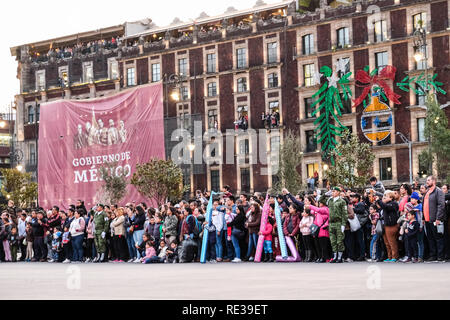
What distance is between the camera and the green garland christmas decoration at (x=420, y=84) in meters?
57.2

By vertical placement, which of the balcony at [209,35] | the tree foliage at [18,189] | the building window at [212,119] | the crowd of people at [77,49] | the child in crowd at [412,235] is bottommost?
the child in crowd at [412,235]

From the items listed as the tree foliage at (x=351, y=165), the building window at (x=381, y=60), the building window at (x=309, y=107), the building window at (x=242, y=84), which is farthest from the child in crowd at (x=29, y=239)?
the building window at (x=242, y=84)

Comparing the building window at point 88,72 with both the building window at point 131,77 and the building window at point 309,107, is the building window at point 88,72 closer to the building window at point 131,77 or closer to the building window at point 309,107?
the building window at point 131,77

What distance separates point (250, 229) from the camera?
76.5 ft

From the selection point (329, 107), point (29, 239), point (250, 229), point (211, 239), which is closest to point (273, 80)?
point (329, 107)

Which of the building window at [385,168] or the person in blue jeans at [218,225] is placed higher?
the building window at [385,168]

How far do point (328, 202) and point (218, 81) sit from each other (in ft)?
153

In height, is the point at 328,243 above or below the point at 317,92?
below

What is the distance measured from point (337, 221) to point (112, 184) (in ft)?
129

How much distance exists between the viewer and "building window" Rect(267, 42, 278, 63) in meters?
64.5

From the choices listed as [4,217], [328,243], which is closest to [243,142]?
[4,217]

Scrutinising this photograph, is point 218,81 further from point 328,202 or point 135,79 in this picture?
point 328,202

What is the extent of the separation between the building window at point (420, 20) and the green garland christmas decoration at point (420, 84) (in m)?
3.09

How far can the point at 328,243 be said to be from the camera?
21.9 m
